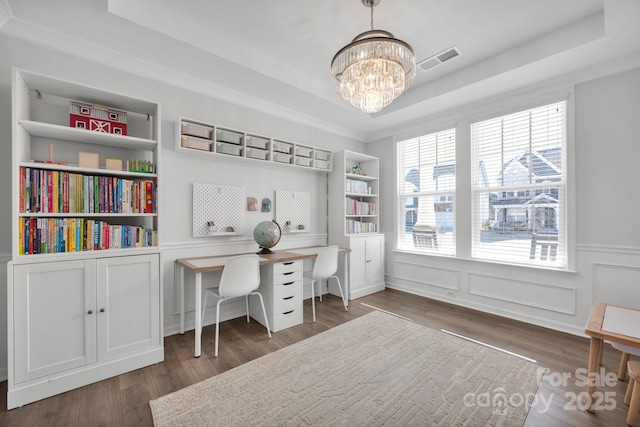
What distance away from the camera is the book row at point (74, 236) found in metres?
1.82

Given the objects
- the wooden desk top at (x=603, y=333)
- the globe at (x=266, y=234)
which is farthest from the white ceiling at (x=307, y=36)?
the wooden desk top at (x=603, y=333)

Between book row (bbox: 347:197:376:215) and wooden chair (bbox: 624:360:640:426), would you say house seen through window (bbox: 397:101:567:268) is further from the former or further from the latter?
wooden chair (bbox: 624:360:640:426)

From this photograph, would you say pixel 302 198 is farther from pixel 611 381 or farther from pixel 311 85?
pixel 611 381

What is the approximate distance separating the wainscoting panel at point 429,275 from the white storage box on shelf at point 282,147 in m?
2.54

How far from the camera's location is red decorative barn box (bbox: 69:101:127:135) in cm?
208

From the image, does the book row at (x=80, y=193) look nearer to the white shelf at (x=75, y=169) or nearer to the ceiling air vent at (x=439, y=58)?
the white shelf at (x=75, y=169)

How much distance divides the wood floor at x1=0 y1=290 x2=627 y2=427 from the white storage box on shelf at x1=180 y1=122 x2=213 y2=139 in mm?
2128

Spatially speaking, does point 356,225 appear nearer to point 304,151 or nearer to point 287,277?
point 304,151

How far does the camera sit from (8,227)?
6.60 ft

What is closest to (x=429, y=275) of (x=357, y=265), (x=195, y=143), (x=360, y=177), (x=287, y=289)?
(x=357, y=265)

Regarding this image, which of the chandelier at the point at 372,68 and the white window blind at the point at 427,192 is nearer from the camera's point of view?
the chandelier at the point at 372,68

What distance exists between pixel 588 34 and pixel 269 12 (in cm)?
269

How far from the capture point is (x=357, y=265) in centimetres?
399

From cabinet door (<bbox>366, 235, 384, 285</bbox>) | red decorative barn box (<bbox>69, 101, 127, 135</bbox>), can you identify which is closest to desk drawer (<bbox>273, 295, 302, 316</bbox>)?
cabinet door (<bbox>366, 235, 384, 285</bbox>)
